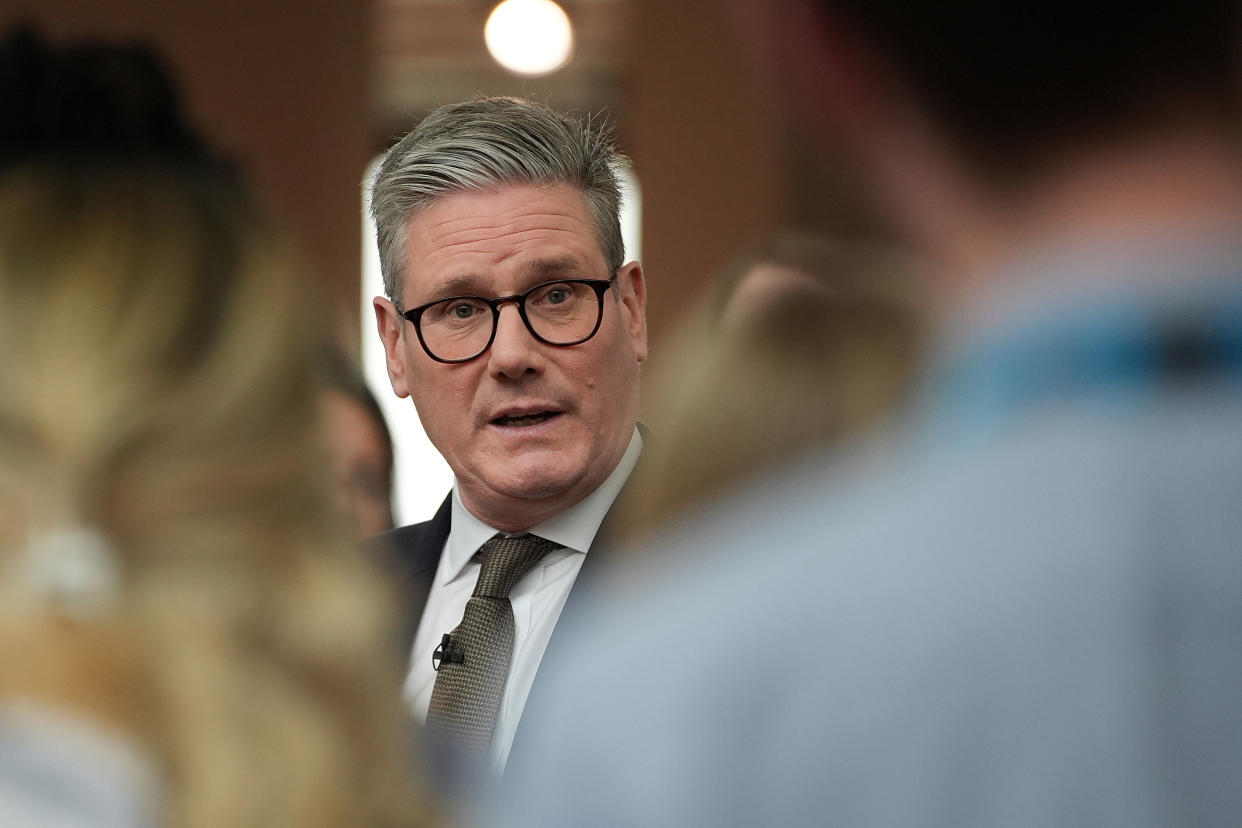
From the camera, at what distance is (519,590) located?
79.5 inches

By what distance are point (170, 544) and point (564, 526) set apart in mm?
1099

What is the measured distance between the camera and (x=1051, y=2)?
0.61 m

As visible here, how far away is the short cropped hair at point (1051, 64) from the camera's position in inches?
23.7

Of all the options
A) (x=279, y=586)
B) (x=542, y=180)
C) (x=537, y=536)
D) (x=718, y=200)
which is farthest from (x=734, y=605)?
(x=718, y=200)

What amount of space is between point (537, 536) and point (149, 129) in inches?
39.9

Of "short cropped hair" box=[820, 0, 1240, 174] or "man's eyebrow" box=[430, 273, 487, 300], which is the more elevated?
"man's eyebrow" box=[430, 273, 487, 300]

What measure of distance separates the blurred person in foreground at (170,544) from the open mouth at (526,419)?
1000 mm

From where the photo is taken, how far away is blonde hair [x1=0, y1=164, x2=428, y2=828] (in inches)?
38.6

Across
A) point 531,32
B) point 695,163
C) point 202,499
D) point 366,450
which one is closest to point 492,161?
point 366,450

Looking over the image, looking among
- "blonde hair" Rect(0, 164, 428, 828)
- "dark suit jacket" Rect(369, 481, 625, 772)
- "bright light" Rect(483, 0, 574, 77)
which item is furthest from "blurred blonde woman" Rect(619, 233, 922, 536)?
"bright light" Rect(483, 0, 574, 77)

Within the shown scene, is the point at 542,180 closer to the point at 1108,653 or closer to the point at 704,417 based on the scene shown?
the point at 704,417

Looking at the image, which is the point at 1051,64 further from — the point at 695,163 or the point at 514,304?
the point at 695,163

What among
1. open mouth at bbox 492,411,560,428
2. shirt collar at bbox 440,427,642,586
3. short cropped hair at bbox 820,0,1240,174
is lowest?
short cropped hair at bbox 820,0,1240,174

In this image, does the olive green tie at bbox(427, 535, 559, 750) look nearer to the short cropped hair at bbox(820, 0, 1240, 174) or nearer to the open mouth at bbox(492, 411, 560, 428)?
the open mouth at bbox(492, 411, 560, 428)
